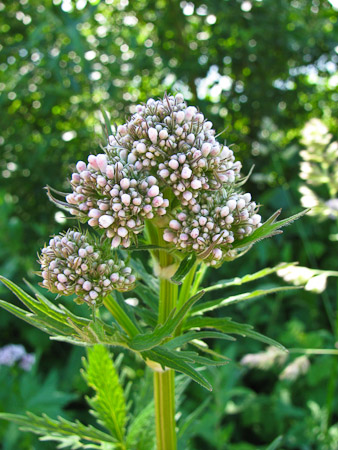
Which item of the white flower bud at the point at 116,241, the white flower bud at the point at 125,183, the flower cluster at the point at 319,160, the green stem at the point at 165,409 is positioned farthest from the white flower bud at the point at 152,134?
the flower cluster at the point at 319,160

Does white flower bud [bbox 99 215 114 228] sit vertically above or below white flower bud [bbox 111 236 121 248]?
above

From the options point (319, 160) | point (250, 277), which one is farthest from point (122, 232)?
point (319, 160)

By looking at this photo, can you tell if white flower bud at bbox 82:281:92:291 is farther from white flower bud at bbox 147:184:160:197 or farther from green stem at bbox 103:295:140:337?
white flower bud at bbox 147:184:160:197

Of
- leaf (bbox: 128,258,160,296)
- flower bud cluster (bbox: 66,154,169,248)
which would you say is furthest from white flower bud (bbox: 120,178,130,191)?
leaf (bbox: 128,258,160,296)

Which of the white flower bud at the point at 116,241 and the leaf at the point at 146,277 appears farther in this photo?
the leaf at the point at 146,277

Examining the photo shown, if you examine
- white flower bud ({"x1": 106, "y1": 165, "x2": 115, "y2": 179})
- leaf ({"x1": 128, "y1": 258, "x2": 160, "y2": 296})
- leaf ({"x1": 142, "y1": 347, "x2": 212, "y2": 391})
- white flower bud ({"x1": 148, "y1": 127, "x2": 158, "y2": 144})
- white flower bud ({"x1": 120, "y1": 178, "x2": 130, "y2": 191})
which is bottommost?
leaf ({"x1": 128, "y1": 258, "x2": 160, "y2": 296})

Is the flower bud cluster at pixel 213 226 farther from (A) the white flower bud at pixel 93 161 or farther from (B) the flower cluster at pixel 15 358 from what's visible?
(B) the flower cluster at pixel 15 358

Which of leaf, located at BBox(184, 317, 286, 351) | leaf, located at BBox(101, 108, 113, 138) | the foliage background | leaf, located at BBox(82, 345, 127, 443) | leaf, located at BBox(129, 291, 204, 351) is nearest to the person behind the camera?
leaf, located at BBox(129, 291, 204, 351)
